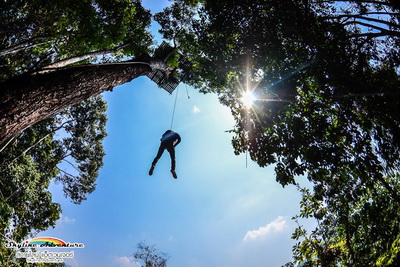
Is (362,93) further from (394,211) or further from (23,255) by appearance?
(23,255)

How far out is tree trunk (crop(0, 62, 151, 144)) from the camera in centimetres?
273

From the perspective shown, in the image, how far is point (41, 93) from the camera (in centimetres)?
314

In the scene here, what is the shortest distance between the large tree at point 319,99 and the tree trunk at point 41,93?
2912mm

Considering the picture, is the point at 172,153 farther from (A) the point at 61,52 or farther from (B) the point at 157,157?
(A) the point at 61,52

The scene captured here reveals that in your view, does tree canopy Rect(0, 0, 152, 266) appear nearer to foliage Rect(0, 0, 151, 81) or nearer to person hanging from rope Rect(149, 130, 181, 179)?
foliage Rect(0, 0, 151, 81)

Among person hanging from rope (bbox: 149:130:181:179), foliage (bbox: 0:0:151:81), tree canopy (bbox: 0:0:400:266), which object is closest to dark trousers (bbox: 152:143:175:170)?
person hanging from rope (bbox: 149:130:181:179)

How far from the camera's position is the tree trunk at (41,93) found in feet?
8.95

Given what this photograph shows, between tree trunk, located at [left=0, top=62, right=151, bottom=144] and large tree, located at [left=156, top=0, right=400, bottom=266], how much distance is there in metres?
2.91

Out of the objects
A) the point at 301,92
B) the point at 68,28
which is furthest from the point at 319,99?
the point at 68,28

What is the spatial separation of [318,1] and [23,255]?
1276 cm

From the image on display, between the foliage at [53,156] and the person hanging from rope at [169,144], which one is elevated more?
the foliage at [53,156]

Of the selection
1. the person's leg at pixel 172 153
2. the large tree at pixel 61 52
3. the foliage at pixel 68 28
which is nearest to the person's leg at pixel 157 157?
the person's leg at pixel 172 153

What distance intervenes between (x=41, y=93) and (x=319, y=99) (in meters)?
4.49

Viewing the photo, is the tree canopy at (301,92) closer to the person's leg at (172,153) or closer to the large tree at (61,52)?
the large tree at (61,52)
